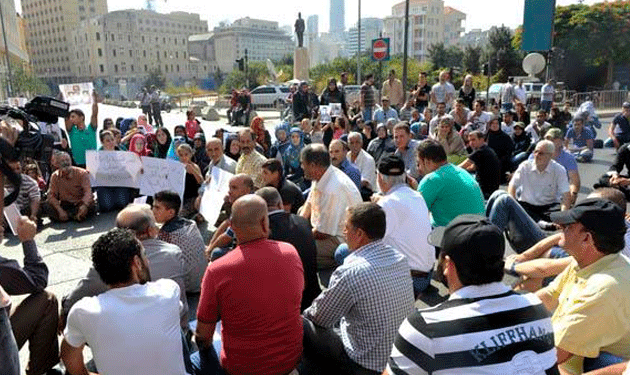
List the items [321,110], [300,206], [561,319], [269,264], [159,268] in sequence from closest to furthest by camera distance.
A: [561,319] < [269,264] < [159,268] < [300,206] < [321,110]

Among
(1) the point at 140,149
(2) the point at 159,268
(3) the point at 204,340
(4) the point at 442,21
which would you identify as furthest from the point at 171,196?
Result: (4) the point at 442,21

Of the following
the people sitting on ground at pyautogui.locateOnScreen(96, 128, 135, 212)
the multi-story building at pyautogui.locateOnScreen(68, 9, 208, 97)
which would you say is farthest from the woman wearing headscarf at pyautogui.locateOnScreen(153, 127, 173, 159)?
the multi-story building at pyautogui.locateOnScreen(68, 9, 208, 97)

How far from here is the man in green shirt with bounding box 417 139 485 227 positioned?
450 centimetres

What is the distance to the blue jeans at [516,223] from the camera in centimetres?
448

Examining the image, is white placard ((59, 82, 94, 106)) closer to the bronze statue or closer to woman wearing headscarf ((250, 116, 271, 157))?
woman wearing headscarf ((250, 116, 271, 157))

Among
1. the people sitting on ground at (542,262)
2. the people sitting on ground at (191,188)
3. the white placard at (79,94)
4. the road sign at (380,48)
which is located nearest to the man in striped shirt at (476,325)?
the people sitting on ground at (542,262)

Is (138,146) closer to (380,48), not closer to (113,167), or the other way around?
(113,167)

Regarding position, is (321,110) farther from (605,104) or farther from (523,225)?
(605,104)

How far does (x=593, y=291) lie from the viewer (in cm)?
225

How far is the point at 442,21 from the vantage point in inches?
4828

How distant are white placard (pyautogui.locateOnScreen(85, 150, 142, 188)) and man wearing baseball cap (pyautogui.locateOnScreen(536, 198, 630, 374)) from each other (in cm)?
638

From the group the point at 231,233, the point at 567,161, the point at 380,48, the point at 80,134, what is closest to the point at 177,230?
the point at 231,233

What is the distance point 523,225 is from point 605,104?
27.8 meters

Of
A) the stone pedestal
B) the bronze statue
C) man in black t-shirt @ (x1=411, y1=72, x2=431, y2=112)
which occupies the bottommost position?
man in black t-shirt @ (x1=411, y1=72, x2=431, y2=112)
